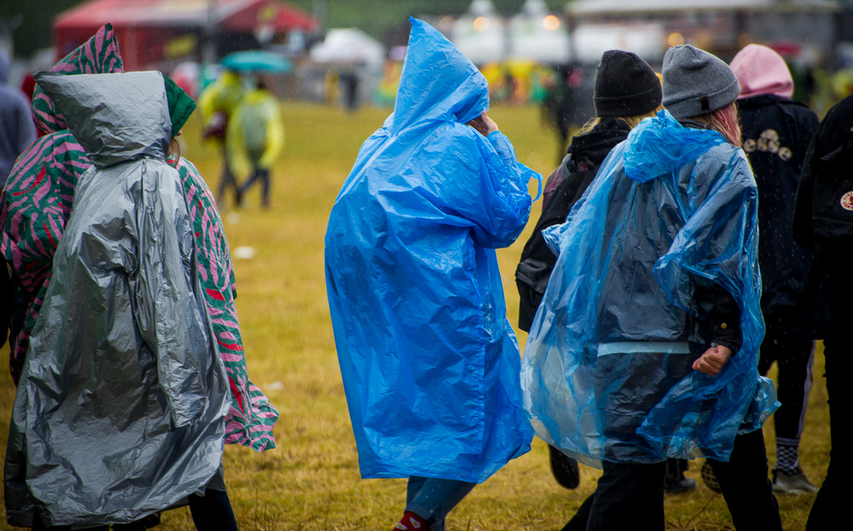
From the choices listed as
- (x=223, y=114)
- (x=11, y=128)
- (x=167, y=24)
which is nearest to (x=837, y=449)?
(x=11, y=128)

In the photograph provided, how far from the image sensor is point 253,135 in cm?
1173

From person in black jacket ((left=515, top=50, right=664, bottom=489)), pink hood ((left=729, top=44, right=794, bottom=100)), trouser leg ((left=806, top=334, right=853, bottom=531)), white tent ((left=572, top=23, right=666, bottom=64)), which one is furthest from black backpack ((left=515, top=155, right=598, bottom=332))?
white tent ((left=572, top=23, right=666, bottom=64))

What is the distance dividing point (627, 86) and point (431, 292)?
0.96m

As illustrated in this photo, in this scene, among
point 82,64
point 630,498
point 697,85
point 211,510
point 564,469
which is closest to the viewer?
point 630,498

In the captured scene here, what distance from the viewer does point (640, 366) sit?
7.48ft

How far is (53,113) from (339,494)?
1959 millimetres

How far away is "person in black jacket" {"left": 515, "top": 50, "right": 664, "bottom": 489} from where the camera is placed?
9.02 feet

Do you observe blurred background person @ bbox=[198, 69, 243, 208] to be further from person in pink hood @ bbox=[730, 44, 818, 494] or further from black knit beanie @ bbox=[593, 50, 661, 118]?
black knit beanie @ bbox=[593, 50, 661, 118]

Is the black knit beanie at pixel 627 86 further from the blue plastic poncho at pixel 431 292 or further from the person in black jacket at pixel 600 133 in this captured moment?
the blue plastic poncho at pixel 431 292

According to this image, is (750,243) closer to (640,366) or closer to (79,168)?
(640,366)

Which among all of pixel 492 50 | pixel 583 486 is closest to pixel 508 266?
pixel 583 486

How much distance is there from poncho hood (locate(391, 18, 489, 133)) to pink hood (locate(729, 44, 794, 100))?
153cm

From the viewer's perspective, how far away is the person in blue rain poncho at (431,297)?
2582 millimetres

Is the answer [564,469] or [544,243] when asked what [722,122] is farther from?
[564,469]
